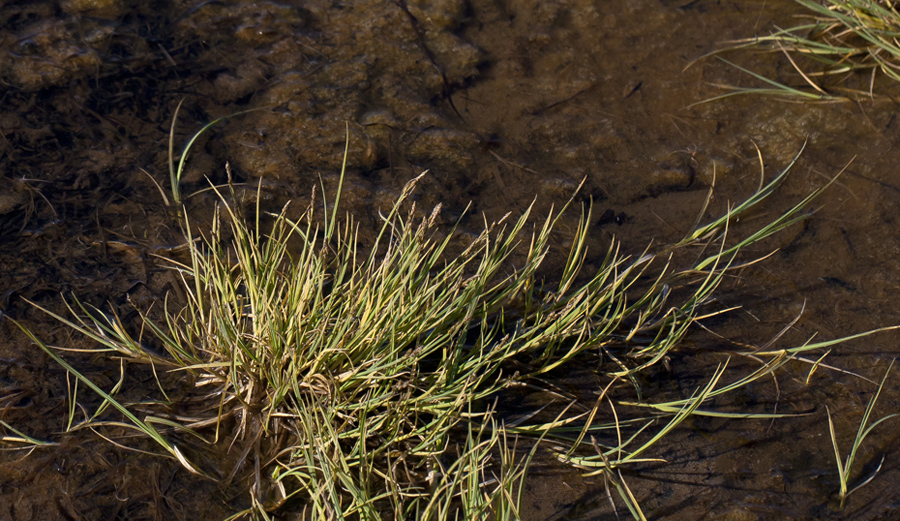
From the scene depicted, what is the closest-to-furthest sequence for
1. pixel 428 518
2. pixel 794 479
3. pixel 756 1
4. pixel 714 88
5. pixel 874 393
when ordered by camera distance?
pixel 428 518 < pixel 794 479 < pixel 874 393 < pixel 714 88 < pixel 756 1

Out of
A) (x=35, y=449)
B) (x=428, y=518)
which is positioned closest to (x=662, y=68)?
(x=428, y=518)

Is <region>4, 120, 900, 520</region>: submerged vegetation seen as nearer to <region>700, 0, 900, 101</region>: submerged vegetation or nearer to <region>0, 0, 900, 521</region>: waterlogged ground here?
<region>0, 0, 900, 521</region>: waterlogged ground

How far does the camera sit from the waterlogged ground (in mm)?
1420

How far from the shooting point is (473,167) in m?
2.05

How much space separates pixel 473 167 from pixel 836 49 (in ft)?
4.03

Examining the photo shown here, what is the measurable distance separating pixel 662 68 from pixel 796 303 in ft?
3.06

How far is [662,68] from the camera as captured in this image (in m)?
2.34

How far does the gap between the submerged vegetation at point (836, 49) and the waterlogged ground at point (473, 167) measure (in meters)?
0.06

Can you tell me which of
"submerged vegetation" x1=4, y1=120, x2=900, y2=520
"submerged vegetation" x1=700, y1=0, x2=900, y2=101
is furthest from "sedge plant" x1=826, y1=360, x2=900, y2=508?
"submerged vegetation" x1=700, y1=0, x2=900, y2=101

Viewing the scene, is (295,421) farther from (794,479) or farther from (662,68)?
(662,68)

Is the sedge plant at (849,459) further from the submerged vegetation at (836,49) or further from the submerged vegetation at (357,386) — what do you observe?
the submerged vegetation at (836,49)

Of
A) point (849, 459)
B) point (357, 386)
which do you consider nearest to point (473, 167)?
point (357, 386)

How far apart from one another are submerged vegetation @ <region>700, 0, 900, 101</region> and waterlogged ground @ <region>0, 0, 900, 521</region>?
63mm

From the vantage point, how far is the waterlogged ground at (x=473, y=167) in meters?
1.42
